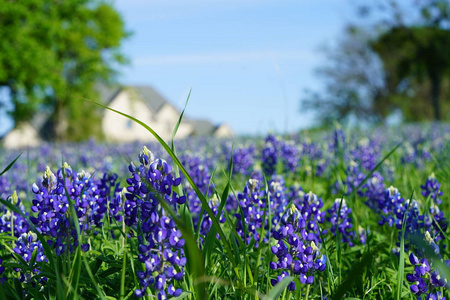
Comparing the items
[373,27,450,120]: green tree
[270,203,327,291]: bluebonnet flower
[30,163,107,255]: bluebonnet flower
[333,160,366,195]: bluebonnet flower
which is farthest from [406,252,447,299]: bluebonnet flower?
[373,27,450,120]: green tree

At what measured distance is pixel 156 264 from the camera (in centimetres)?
208

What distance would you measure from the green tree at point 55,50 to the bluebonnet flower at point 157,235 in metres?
24.3

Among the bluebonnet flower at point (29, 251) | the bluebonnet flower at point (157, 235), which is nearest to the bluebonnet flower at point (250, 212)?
the bluebonnet flower at point (157, 235)

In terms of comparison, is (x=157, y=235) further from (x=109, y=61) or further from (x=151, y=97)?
(x=151, y=97)

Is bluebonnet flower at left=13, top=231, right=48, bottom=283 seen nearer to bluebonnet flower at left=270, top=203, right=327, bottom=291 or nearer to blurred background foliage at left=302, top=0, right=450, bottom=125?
bluebonnet flower at left=270, top=203, right=327, bottom=291

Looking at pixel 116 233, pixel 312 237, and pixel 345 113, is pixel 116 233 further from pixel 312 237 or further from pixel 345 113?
pixel 345 113

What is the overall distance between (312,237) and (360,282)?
653 millimetres

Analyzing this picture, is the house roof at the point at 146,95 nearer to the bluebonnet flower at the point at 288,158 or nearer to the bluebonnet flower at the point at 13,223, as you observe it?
the bluebonnet flower at the point at 288,158

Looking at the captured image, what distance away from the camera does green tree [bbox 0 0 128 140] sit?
31609 millimetres

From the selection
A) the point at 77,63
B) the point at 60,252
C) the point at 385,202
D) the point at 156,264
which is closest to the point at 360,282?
the point at 385,202

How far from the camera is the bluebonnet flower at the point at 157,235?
6.82 ft

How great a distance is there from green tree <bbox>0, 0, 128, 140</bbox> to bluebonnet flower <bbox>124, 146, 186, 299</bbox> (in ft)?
79.6

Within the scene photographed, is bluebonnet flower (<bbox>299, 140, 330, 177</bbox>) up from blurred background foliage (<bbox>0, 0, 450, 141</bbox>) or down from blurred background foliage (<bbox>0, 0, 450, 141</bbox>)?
down

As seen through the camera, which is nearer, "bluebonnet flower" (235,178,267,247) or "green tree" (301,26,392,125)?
"bluebonnet flower" (235,178,267,247)
